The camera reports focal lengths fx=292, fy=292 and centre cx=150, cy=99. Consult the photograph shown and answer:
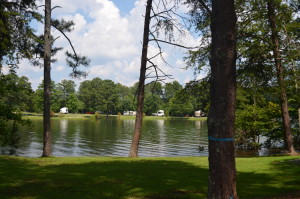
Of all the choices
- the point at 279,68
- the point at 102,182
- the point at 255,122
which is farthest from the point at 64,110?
the point at 102,182

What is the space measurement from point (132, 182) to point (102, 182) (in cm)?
89

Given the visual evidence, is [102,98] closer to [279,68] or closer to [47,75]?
[47,75]

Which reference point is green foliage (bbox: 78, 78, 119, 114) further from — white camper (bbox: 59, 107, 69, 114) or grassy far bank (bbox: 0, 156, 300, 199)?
grassy far bank (bbox: 0, 156, 300, 199)

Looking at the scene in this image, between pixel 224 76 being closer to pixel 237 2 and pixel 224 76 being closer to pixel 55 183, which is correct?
pixel 55 183

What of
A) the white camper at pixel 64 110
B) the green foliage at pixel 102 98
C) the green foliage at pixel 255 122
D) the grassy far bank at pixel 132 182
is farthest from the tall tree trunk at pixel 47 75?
the white camper at pixel 64 110

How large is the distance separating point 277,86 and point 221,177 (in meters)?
12.7

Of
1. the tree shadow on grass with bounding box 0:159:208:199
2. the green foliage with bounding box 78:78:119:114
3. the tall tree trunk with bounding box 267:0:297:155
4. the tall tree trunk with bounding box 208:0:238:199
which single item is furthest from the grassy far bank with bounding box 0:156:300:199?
the green foliage with bounding box 78:78:119:114

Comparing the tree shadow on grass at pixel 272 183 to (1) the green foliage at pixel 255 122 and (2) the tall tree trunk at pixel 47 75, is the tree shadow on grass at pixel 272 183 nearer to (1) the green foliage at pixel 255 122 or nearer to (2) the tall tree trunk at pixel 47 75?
(2) the tall tree trunk at pixel 47 75

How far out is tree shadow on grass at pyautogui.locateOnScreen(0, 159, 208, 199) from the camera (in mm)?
7320

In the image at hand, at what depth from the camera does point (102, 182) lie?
8664mm

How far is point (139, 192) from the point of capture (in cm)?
755

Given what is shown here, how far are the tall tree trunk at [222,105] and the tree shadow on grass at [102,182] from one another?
2.49 m

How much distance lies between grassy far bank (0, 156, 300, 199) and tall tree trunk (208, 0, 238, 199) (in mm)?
2493

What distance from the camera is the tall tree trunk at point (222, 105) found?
16.2ft
